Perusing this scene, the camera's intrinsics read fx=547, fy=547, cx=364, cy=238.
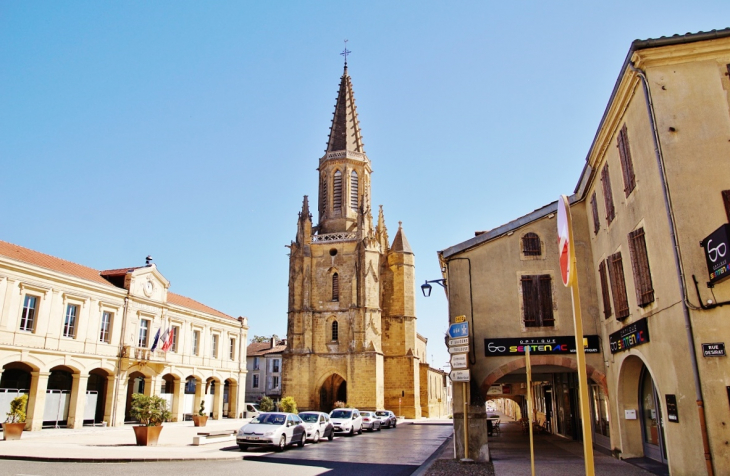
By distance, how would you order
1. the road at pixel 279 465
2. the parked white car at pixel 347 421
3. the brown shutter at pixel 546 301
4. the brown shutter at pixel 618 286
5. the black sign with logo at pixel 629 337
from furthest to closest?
the parked white car at pixel 347 421
the brown shutter at pixel 546 301
the brown shutter at pixel 618 286
the road at pixel 279 465
the black sign with logo at pixel 629 337

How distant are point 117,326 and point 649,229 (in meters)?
29.4

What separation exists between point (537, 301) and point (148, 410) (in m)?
14.0

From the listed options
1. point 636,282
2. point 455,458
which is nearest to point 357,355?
point 455,458

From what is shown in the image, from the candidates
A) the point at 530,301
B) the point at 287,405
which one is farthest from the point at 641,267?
the point at 287,405

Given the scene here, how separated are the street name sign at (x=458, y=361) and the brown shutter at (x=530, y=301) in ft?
9.16

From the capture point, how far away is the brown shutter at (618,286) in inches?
531

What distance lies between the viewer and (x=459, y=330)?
48.5ft

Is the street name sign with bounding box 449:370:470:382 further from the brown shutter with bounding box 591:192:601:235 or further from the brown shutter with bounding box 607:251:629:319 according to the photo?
the brown shutter with bounding box 591:192:601:235

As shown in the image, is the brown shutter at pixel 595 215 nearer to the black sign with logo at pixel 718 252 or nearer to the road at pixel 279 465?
the black sign with logo at pixel 718 252

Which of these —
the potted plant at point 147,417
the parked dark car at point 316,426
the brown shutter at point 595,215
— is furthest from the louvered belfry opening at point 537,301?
the potted plant at point 147,417

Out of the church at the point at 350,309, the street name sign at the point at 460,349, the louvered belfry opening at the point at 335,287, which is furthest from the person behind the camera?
the louvered belfry opening at the point at 335,287

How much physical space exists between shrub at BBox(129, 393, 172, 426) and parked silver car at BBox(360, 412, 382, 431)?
51.2 ft

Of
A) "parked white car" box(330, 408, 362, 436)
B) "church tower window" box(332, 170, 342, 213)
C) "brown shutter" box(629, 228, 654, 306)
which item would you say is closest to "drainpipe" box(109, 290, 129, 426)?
"parked white car" box(330, 408, 362, 436)

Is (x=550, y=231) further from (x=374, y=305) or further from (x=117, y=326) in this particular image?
(x=374, y=305)
